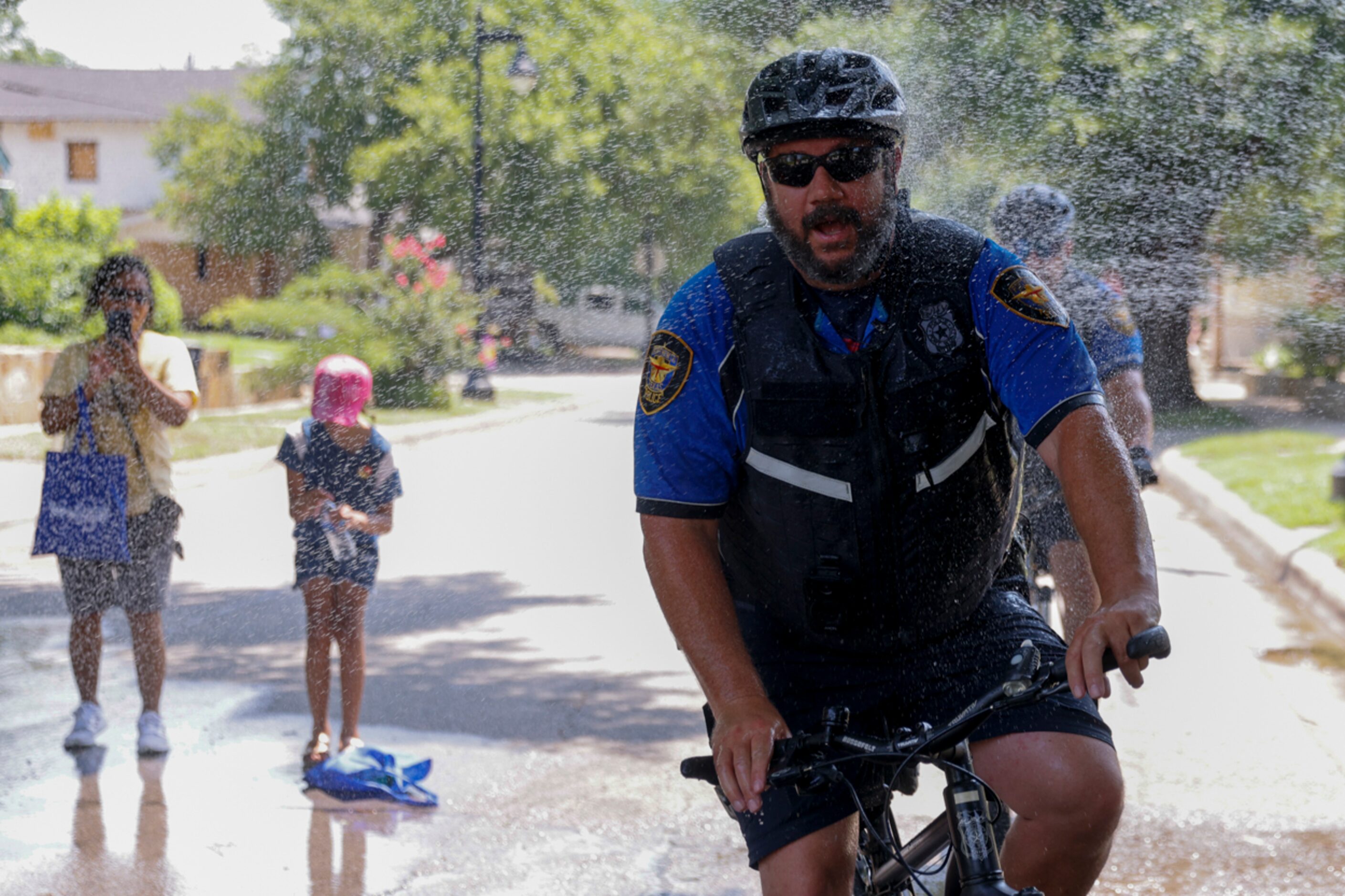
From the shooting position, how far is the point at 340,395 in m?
5.10

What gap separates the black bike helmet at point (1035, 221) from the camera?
15.0 feet

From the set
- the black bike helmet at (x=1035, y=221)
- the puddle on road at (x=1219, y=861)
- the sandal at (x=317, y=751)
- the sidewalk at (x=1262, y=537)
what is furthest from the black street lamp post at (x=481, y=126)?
the puddle on road at (x=1219, y=861)

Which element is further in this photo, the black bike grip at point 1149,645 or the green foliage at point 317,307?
the green foliage at point 317,307

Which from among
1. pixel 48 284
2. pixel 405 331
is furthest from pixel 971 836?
pixel 48 284

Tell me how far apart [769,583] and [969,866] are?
0.59 metres

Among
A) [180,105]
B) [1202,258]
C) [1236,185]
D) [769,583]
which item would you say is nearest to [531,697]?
[769,583]

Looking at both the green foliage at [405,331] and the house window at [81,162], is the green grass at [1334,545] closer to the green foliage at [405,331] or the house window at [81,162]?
the green foliage at [405,331]

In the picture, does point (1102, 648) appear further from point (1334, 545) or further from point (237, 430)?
point (237, 430)

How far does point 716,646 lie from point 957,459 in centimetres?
46

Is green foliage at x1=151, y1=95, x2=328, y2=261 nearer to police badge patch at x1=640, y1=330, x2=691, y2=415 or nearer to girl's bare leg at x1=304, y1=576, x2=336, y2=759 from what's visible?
girl's bare leg at x1=304, y1=576, x2=336, y2=759

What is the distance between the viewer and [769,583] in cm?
254

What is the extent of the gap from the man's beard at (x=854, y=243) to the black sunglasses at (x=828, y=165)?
0.16 ft

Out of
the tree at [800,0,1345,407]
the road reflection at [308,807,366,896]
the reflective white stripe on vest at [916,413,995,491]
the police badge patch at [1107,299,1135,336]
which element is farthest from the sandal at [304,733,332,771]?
the tree at [800,0,1345,407]

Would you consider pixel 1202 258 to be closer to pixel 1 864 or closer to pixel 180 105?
pixel 1 864
